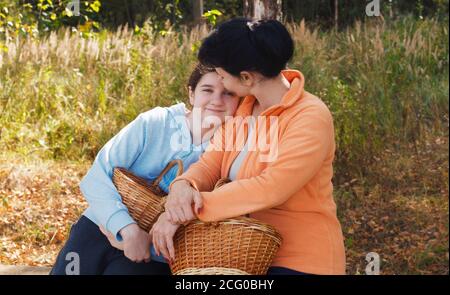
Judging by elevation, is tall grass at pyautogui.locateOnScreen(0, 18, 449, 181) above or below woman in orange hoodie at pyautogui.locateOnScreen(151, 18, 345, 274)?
below

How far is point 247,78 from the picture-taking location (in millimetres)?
2760

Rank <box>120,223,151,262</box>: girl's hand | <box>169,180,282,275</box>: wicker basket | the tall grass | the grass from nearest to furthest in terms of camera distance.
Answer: <box>169,180,282,275</box>: wicker basket → <box>120,223,151,262</box>: girl's hand → the grass → the tall grass

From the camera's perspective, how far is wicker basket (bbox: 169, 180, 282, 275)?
254 centimetres

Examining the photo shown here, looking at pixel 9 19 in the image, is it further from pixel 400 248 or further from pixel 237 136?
pixel 237 136

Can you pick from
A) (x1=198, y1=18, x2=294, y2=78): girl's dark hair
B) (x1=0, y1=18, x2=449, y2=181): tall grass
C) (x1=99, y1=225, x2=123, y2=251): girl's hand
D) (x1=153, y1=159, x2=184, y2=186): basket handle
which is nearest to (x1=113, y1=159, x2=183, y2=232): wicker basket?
(x1=153, y1=159, x2=184, y2=186): basket handle

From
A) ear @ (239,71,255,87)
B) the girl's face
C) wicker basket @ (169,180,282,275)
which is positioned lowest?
wicker basket @ (169,180,282,275)

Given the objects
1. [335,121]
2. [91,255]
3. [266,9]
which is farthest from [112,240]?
[335,121]

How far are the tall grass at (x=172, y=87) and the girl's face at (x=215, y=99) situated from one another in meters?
2.73

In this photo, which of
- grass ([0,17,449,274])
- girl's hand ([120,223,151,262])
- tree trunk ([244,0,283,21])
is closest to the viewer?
girl's hand ([120,223,151,262])

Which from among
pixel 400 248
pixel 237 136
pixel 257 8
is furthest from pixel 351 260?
pixel 237 136

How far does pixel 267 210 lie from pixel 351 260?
2.45 m

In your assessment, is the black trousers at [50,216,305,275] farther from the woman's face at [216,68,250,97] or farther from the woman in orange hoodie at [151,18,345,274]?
the woman's face at [216,68,250,97]

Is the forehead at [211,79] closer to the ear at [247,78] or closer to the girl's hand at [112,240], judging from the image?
the ear at [247,78]

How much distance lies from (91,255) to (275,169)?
34.0 inches
